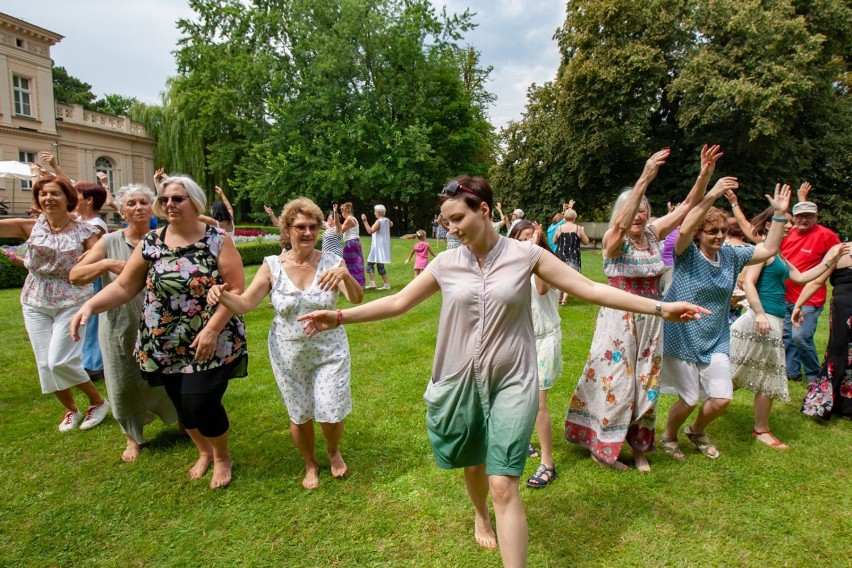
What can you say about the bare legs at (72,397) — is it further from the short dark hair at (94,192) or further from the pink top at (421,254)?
the pink top at (421,254)

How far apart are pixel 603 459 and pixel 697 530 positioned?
0.75 meters

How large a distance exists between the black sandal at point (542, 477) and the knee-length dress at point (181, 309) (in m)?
2.34

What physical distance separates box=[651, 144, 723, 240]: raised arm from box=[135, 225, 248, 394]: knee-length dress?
3261 mm

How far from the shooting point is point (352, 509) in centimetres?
339

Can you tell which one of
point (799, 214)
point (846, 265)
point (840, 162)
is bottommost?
point (846, 265)

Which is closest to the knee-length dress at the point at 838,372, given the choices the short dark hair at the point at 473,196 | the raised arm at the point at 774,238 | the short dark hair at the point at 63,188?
the raised arm at the point at 774,238

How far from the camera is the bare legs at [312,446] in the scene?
11.9ft

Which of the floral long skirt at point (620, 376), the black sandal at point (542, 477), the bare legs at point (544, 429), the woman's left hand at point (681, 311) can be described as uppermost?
the woman's left hand at point (681, 311)

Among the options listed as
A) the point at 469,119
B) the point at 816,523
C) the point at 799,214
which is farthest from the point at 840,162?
the point at 816,523

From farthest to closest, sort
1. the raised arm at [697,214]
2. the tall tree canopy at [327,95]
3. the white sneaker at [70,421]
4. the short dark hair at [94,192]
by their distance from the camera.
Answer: the tall tree canopy at [327,95] < the short dark hair at [94,192] < the white sneaker at [70,421] < the raised arm at [697,214]

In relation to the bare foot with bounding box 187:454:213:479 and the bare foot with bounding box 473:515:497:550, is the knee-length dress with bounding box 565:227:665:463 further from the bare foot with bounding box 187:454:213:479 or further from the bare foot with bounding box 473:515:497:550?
the bare foot with bounding box 187:454:213:479

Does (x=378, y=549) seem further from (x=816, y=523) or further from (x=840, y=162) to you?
(x=840, y=162)

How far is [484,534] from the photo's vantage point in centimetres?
300

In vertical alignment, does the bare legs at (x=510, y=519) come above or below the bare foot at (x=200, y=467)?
above
